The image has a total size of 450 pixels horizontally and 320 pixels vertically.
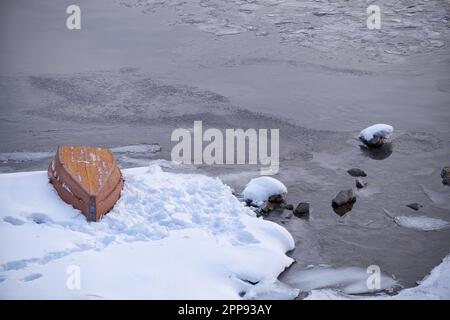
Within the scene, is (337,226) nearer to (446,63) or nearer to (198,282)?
(198,282)

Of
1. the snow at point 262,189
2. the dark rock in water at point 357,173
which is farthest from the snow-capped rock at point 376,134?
the snow at point 262,189

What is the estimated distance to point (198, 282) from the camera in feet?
22.2

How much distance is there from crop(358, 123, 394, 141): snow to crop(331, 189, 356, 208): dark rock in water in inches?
81.8

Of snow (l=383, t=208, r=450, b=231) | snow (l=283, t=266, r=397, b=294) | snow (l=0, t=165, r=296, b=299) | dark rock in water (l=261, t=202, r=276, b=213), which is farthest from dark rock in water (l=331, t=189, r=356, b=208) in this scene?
snow (l=283, t=266, r=397, b=294)

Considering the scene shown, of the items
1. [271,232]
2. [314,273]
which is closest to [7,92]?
[271,232]

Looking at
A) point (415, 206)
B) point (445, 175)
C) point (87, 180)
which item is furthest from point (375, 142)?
point (87, 180)

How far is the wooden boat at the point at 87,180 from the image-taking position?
7930 millimetres

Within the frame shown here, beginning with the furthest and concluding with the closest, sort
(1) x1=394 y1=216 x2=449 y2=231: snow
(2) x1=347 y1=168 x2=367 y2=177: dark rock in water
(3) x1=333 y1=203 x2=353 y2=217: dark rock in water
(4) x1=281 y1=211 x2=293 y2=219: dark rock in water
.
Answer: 1. (2) x1=347 y1=168 x2=367 y2=177: dark rock in water
2. (3) x1=333 y1=203 x2=353 y2=217: dark rock in water
3. (4) x1=281 y1=211 x2=293 y2=219: dark rock in water
4. (1) x1=394 y1=216 x2=449 y2=231: snow

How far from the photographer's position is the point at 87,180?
823cm

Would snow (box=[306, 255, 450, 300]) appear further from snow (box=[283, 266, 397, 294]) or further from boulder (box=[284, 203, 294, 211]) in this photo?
boulder (box=[284, 203, 294, 211])

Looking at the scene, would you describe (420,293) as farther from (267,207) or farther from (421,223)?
(267,207)

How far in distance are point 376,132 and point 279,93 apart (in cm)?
297

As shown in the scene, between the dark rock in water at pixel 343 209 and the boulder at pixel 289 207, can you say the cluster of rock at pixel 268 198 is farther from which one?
the dark rock in water at pixel 343 209

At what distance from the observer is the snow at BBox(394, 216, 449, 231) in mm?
8594
